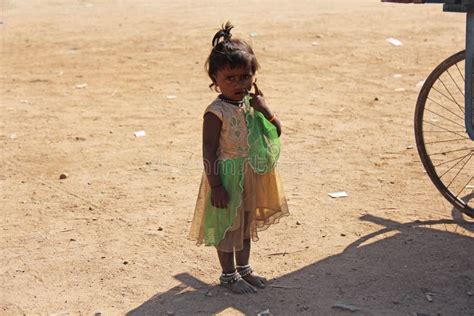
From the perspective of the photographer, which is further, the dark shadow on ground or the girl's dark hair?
the dark shadow on ground

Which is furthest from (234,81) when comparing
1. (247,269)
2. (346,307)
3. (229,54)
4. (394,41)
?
(394,41)

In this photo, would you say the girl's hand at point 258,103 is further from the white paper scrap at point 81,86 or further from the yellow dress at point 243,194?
the white paper scrap at point 81,86

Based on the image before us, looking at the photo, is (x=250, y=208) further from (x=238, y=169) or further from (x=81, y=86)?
(x=81, y=86)

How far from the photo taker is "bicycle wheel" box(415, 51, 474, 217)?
462 cm

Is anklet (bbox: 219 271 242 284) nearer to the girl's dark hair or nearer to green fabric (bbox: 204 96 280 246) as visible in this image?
green fabric (bbox: 204 96 280 246)

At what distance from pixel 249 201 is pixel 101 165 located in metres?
2.21

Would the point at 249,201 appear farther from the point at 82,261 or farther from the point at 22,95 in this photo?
the point at 22,95

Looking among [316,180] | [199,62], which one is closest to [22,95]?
[199,62]

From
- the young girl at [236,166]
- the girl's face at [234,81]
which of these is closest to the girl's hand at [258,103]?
the young girl at [236,166]

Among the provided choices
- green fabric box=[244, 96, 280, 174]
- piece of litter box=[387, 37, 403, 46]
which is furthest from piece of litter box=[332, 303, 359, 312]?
piece of litter box=[387, 37, 403, 46]

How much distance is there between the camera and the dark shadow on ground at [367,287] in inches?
144

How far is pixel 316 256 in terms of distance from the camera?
13.9 ft

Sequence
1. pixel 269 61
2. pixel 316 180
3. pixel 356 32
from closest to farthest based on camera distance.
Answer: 1. pixel 316 180
2. pixel 269 61
3. pixel 356 32

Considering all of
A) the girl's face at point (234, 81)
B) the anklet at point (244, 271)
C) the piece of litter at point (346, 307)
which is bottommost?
the piece of litter at point (346, 307)
